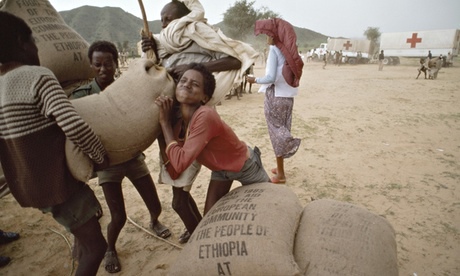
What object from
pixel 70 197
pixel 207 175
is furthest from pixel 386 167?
pixel 70 197

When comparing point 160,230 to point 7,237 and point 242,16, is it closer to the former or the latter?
point 7,237

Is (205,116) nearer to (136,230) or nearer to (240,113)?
(136,230)

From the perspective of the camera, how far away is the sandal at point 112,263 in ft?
7.14

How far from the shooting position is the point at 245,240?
4.64 ft

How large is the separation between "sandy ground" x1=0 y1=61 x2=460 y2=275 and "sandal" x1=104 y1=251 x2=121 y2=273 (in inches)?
2.5

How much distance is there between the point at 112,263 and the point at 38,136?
1.45 meters

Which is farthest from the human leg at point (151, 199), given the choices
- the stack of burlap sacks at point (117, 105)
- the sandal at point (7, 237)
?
the sandal at point (7, 237)

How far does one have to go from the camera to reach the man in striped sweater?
111 cm

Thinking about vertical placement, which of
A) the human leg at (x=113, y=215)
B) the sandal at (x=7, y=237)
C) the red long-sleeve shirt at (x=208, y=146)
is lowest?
the sandal at (x=7, y=237)

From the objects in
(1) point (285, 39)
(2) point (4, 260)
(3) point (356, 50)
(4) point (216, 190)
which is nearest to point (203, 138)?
(4) point (216, 190)

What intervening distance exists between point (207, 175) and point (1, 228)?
238 centimetres

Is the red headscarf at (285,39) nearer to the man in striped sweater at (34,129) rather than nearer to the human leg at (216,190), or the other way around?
the human leg at (216,190)

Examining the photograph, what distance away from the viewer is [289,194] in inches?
75.2

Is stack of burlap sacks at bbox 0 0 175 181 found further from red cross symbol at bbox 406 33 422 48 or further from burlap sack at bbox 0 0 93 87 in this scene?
red cross symbol at bbox 406 33 422 48
